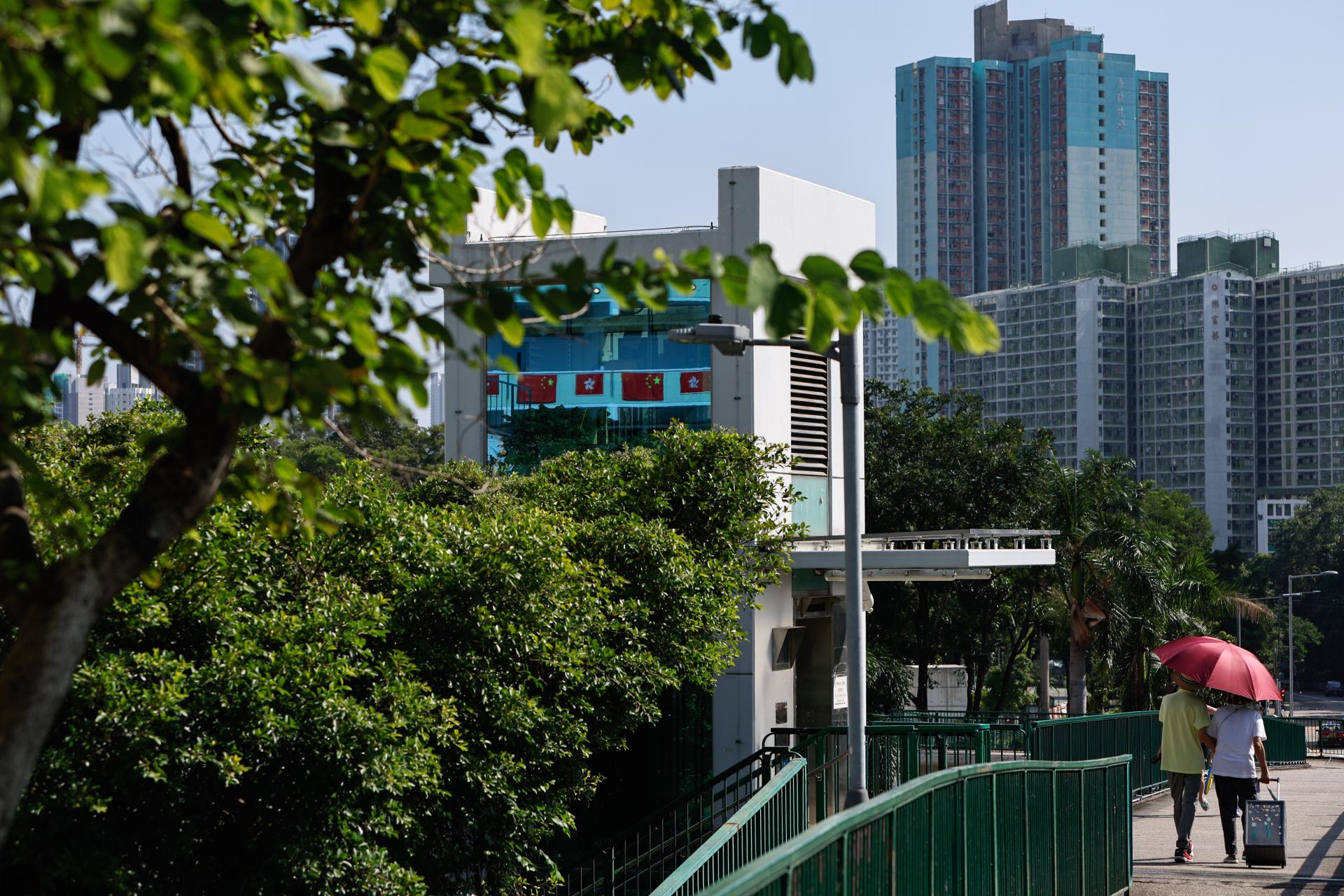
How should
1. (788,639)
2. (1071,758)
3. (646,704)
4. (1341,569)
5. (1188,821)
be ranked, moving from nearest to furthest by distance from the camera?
1. (646,704)
2. (1188,821)
3. (1071,758)
4. (788,639)
5. (1341,569)

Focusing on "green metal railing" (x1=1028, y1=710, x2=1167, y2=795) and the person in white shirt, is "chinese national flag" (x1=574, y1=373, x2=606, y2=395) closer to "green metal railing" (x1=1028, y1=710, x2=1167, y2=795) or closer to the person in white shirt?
"green metal railing" (x1=1028, y1=710, x2=1167, y2=795)

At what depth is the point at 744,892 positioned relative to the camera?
15.2 feet

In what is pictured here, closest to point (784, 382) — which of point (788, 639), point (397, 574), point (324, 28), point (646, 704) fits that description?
point (788, 639)

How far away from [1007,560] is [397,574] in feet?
32.3

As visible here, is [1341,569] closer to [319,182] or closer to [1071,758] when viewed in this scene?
[1071,758]

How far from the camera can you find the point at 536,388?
19.6m

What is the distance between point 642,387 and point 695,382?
714 mm

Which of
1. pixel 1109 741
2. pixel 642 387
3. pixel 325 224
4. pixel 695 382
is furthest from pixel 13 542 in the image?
pixel 1109 741

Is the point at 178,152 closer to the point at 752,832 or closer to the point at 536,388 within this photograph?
the point at 752,832

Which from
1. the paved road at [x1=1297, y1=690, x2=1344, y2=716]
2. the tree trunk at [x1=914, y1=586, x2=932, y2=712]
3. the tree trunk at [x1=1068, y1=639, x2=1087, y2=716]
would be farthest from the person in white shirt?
the paved road at [x1=1297, y1=690, x2=1344, y2=716]

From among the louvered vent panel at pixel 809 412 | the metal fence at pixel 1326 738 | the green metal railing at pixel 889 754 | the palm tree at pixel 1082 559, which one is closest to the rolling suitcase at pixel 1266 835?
the green metal railing at pixel 889 754

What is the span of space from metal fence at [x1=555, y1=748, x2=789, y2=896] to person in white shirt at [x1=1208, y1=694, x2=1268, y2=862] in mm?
3819

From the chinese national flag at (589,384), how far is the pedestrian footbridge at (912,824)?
4.92m

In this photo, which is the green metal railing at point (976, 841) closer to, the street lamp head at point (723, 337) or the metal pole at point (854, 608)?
the metal pole at point (854, 608)
